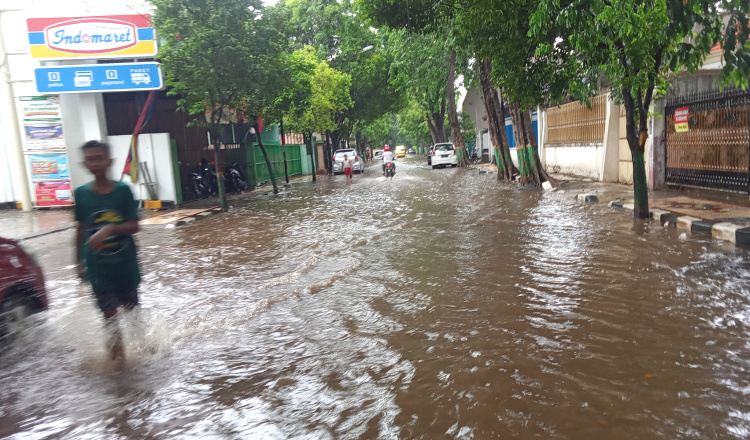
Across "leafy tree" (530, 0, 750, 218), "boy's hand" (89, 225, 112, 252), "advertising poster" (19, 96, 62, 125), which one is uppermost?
"advertising poster" (19, 96, 62, 125)

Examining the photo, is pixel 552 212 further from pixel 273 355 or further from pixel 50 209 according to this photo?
pixel 50 209

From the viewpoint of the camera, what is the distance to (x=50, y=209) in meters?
17.5

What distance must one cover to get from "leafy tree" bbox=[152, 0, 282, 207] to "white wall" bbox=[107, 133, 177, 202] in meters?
1.94

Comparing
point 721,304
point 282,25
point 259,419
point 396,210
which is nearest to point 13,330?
point 259,419

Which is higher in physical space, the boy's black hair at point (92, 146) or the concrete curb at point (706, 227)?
the boy's black hair at point (92, 146)

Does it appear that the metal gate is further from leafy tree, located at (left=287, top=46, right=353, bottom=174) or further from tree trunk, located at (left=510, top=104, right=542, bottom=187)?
leafy tree, located at (left=287, top=46, right=353, bottom=174)

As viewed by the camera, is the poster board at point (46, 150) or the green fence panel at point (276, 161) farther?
the green fence panel at point (276, 161)

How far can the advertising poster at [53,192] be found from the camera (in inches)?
680

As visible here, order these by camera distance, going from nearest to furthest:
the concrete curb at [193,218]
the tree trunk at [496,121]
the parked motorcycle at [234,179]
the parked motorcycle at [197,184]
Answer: the concrete curb at [193,218]
the tree trunk at [496,121]
the parked motorcycle at [197,184]
the parked motorcycle at [234,179]

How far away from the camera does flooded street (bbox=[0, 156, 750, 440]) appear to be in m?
3.21

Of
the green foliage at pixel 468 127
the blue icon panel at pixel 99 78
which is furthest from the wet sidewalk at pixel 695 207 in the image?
the green foliage at pixel 468 127

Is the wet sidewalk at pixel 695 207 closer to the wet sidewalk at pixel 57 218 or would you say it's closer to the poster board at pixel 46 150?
the wet sidewalk at pixel 57 218

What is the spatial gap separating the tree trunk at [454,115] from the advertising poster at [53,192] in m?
17.1

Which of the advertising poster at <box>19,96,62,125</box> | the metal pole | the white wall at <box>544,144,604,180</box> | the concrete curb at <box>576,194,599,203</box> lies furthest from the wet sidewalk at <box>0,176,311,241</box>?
the white wall at <box>544,144,604,180</box>
